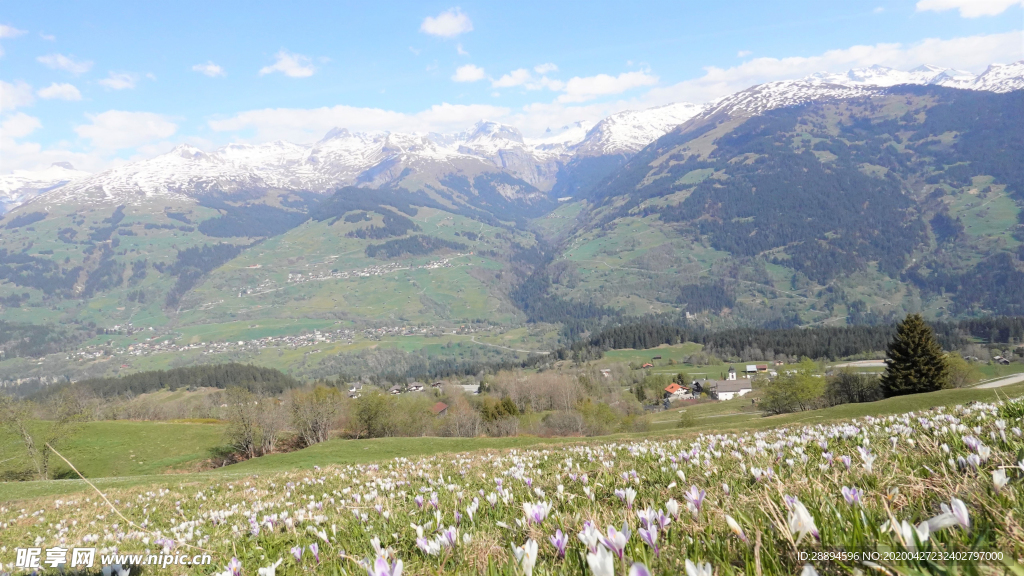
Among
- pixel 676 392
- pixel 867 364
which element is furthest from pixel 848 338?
pixel 676 392

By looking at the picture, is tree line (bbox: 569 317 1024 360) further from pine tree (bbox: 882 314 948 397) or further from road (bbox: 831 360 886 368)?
pine tree (bbox: 882 314 948 397)

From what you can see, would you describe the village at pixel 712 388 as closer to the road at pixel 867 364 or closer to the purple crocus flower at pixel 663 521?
the road at pixel 867 364

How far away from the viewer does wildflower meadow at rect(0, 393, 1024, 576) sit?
1785 millimetres

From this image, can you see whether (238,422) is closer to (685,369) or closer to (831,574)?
(831,574)

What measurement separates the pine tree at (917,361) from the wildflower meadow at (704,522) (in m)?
56.0

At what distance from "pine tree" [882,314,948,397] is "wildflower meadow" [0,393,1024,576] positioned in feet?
184

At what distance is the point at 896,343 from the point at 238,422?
70.4 meters

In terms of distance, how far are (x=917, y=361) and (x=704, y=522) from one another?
63.6m


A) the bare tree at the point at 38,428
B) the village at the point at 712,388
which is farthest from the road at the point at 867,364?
the bare tree at the point at 38,428

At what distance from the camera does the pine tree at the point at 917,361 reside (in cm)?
5016

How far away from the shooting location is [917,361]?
166 ft

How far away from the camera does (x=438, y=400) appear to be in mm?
113250

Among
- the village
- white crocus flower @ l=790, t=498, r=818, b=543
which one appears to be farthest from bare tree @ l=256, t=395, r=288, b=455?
the village

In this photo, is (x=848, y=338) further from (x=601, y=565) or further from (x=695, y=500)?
(x=601, y=565)
